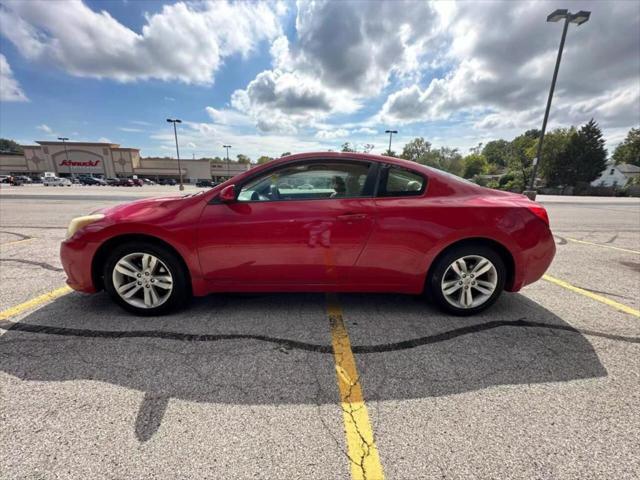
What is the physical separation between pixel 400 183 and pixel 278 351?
1812 millimetres

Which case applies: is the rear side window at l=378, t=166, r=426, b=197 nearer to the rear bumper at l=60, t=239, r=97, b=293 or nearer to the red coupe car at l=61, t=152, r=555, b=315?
the red coupe car at l=61, t=152, r=555, b=315

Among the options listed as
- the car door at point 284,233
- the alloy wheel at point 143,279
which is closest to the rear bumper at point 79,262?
the alloy wheel at point 143,279

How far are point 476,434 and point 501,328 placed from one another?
1.36 m

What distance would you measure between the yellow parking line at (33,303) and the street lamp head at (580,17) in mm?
19083

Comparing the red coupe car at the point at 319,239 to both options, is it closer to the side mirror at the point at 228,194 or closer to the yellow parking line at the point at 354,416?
the side mirror at the point at 228,194

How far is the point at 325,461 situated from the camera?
1494mm

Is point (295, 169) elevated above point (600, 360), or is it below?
above

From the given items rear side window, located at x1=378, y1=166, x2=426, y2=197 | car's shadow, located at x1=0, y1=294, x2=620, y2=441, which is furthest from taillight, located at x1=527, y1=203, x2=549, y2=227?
rear side window, located at x1=378, y1=166, x2=426, y2=197

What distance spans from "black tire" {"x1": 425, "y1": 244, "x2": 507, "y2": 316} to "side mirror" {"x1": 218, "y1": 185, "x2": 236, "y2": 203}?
195cm

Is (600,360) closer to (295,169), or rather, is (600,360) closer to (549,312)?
(549,312)

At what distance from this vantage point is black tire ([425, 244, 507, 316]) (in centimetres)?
281

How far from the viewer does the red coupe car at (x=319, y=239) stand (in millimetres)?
2672

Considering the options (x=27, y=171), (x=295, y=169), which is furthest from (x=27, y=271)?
(x=27, y=171)

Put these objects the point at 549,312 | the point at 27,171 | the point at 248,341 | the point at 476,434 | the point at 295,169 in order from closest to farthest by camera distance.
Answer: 1. the point at 476,434
2. the point at 248,341
3. the point at 295,169
4. the point at 549,312
5. the point at 27,171
